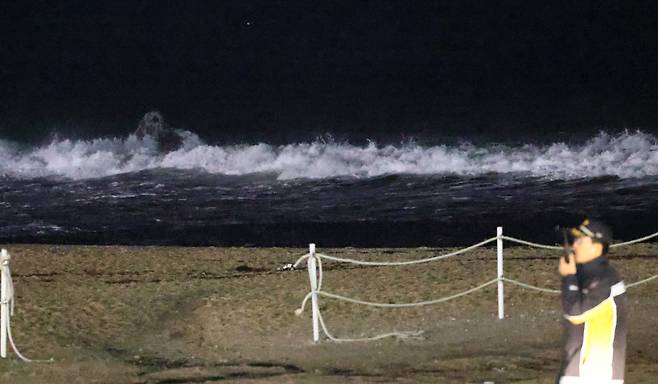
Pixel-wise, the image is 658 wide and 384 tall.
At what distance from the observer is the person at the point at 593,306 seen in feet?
15.7

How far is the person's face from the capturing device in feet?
15.7

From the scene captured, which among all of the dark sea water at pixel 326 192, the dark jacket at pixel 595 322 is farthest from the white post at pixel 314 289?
the dark sea water at pixel 326 192

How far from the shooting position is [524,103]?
1740 inches

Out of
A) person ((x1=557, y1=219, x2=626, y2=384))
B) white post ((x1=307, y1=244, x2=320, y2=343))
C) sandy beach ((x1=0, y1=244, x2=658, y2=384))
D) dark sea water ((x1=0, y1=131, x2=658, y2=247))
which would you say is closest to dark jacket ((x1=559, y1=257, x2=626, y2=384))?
person ((x1=557, y1=219, x2=626, y2=384))

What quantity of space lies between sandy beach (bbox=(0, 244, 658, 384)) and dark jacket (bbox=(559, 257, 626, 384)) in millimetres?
2602

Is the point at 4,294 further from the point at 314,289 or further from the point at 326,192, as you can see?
the point at 326,192

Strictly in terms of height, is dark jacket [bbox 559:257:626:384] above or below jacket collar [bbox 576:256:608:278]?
below

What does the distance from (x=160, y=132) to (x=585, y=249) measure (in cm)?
3882

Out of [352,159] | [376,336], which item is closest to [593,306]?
[376,336]

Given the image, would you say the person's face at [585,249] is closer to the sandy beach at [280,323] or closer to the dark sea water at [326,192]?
the sandy beach at [280,323]

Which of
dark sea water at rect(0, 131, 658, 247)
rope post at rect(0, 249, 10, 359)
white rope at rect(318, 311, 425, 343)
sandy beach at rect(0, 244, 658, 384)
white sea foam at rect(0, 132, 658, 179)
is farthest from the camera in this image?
white sea foam at rect(0, 132, 658, 179)

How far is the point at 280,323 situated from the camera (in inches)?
412

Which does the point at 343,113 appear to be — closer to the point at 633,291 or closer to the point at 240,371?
the point at 633,291

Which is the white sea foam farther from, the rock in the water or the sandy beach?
the sandy beach
